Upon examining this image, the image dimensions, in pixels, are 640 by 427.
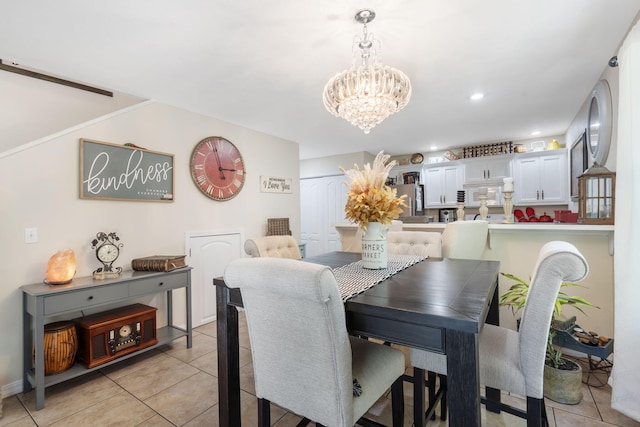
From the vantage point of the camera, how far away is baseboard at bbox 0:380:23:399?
2.04 metres

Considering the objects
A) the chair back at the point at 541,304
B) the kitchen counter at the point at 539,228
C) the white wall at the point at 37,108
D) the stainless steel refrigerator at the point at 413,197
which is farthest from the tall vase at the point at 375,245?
the stainless steel refrigerator at the point at 413,197

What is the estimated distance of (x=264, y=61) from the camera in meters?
2.25

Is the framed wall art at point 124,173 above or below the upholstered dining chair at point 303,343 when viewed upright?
above

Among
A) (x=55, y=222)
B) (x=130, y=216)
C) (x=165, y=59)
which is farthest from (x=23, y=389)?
(x=165, y=59)

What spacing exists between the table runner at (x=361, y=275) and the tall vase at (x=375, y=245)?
5 centimetres

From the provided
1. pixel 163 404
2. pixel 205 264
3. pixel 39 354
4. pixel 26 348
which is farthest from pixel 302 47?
pixel 26 348

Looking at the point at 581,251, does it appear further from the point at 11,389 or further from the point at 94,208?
the point at 11,389

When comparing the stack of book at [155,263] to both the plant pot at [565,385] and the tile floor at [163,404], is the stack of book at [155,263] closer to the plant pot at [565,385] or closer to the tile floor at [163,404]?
the tile floor at [163,404]

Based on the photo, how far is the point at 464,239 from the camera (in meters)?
2.50

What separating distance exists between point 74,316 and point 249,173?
2.32 metres

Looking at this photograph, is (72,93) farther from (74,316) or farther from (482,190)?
(482,190)

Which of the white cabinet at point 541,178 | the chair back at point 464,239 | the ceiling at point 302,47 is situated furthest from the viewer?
the white cabinet at point 541,178

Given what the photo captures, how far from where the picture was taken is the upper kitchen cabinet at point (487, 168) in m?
4.80

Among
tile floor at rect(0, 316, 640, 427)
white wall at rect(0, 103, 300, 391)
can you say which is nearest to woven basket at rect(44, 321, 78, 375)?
tile floor at rect(0, 316, 640, 427)
